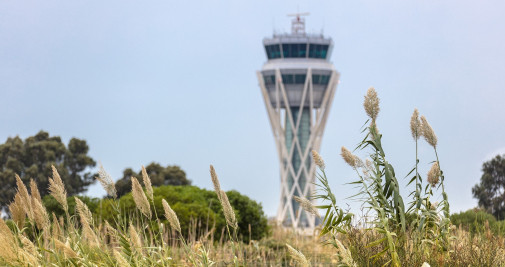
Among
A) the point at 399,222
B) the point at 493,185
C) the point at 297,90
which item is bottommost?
the point at 399,222

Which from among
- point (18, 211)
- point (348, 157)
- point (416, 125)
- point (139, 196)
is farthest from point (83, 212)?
point (416, 125)

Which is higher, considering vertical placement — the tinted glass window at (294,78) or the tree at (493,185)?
the tinted glass window at (294,78)

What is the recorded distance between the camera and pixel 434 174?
8.12 meters

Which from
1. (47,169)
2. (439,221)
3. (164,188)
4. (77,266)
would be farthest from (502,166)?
(77,266)

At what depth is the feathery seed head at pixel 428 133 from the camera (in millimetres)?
7812

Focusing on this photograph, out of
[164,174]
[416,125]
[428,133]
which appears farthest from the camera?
[164,174]

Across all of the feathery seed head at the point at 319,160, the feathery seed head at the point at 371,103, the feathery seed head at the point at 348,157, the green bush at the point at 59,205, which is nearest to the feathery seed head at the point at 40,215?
the feathery seed head at the point at 319,160

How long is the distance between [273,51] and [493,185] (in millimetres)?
36827

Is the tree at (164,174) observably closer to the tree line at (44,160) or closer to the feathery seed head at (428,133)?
the tree line at (44,160)

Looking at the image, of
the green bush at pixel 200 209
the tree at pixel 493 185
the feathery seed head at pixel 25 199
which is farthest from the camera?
the tree at pixel 493 185

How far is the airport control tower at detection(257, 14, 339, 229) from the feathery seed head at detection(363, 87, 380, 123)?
59.7m

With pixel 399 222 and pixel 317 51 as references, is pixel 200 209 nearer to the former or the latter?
pixel 399 222

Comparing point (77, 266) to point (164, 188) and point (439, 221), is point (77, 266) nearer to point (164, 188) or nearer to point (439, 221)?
point (439, 221)

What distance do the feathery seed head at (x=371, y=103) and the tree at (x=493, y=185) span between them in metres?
31.6
